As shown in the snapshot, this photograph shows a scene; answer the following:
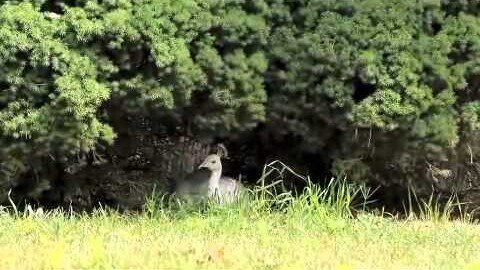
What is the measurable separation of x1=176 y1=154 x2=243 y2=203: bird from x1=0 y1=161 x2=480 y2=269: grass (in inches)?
6.6

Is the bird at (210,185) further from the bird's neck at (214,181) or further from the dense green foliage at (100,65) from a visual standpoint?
the dense green foliage at (100,65)

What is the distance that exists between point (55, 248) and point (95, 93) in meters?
1.37

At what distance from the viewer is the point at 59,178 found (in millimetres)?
7332

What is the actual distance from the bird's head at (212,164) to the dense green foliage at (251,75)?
288mm

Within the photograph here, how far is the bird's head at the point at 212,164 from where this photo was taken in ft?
24.3

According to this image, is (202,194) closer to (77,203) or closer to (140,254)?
(77,203)

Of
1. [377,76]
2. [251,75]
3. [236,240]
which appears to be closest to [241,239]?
[236,240]

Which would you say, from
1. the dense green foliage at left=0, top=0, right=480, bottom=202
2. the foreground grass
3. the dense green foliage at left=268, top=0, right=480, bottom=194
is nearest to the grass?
the foreground grass

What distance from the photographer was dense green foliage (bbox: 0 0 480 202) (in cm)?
628

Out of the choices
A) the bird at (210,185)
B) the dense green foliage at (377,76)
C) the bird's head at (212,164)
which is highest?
the dense green foliage at (377,76)

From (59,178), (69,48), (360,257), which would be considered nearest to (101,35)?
(69,48)

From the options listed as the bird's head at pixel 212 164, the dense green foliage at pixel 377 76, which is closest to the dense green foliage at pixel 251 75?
the dense green foliage at pixel 377 76

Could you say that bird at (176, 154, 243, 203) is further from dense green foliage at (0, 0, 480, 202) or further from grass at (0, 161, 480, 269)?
dense green foliage at (0, 0, 480, 202)

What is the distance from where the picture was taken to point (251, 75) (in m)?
6.90
